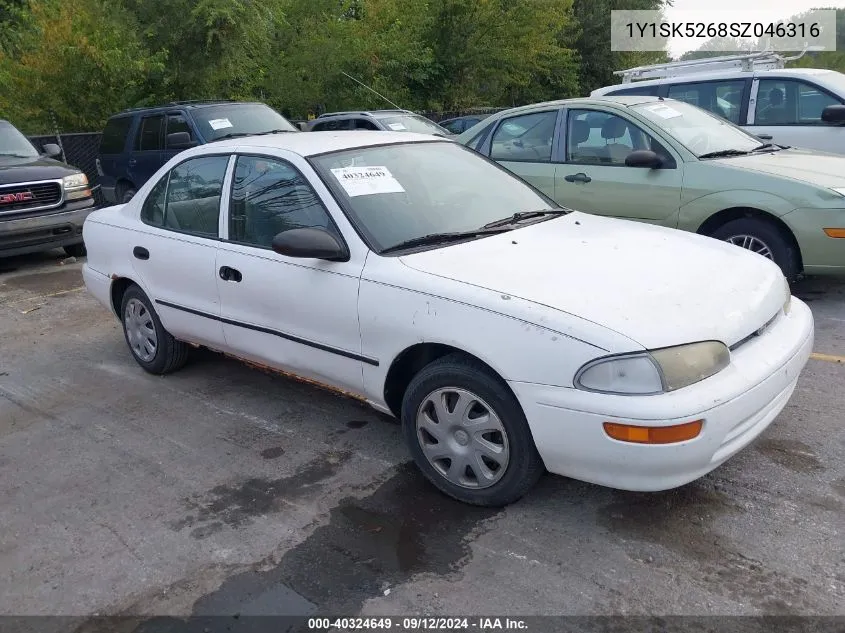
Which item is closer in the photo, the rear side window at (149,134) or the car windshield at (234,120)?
the car windshield at (234,120)

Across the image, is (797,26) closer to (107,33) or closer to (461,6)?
(461,6)

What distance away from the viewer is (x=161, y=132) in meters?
10.6

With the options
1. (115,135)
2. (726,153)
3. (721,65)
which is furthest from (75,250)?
(721,65)

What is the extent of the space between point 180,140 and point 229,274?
21.7ft

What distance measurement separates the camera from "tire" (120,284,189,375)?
16.7 ft

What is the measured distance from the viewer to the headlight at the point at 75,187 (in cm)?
940

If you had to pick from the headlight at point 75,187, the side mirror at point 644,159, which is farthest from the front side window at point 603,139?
the headlight at point 75,187

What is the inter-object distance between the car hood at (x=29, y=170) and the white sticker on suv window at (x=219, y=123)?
72.3 inches

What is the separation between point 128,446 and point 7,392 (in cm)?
156

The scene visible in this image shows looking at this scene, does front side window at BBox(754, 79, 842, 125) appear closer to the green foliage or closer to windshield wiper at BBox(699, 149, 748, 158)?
windshield wiper at BBox(699, 149, 748, 158)

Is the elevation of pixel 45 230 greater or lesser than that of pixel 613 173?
lesser

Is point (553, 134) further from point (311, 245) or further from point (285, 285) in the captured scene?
point (311, 245)

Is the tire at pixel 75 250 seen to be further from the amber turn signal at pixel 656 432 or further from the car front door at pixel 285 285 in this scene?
the amber turn signal at pixel 656 432

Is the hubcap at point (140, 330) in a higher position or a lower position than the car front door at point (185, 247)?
lower
